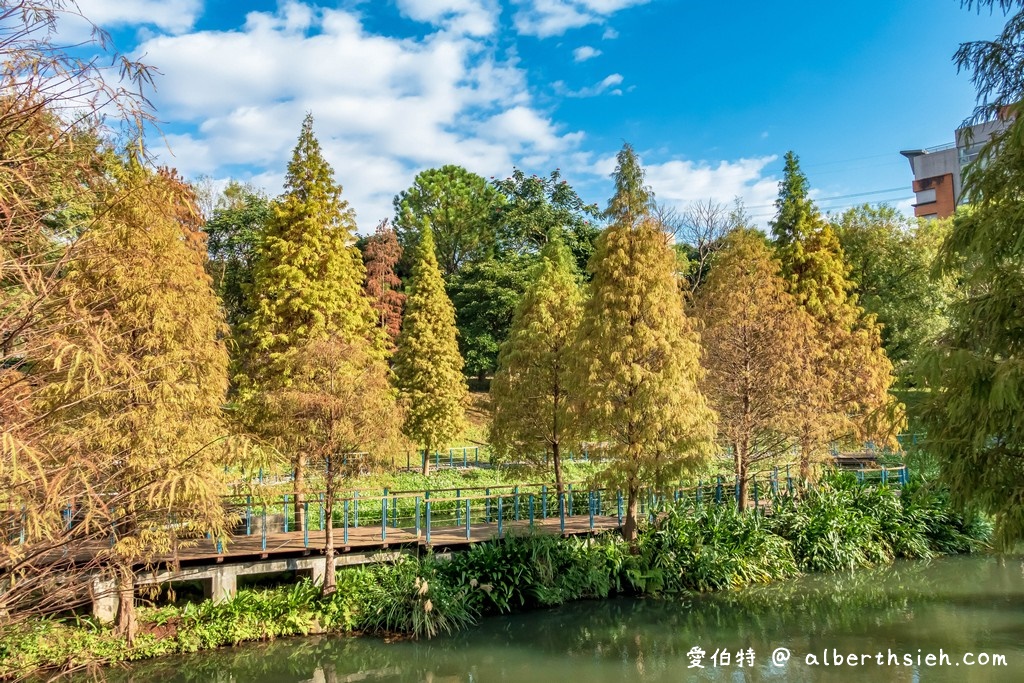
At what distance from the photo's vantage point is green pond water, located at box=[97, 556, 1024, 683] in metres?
11.3

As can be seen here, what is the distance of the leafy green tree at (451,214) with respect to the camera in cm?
4687

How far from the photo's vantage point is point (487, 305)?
38.8 m

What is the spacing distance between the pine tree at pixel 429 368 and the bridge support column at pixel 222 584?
12045 mm

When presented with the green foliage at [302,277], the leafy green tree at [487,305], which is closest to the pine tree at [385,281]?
the leafy green tree at [487,305]

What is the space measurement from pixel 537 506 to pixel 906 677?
1072 centimetres

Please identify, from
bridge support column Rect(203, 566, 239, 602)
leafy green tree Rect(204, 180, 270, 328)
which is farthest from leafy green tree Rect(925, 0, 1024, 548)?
leafy green tree Rect(204, 180, 270, 328)

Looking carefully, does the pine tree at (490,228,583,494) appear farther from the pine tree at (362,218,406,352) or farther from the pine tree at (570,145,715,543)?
the pine tree at (362,218,406,352)

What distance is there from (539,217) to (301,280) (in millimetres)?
26952

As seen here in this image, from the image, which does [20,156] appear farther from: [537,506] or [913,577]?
Answer: [913,577]

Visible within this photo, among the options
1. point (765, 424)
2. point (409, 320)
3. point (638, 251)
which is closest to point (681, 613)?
point (765, 424)

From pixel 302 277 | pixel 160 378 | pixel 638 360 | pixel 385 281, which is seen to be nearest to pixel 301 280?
pixel 302 277

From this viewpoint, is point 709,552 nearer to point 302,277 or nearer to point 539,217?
point 302,277

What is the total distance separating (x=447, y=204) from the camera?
1913 inches

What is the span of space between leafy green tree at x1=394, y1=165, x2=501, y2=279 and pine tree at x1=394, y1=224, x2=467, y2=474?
18.4 meters
